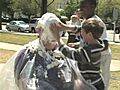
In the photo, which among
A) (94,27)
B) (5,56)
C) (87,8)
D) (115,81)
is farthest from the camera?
(5,56)

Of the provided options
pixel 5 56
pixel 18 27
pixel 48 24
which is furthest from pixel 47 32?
pixel 18 27

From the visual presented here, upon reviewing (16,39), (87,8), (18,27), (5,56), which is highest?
(87,8)

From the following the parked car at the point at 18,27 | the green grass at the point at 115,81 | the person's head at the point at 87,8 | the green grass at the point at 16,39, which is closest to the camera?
the person's head at the point at 87,8

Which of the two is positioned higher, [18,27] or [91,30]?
[91,30]

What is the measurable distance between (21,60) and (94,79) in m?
0.69

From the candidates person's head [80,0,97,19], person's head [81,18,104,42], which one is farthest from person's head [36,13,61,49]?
person's head [80,0,97,19]

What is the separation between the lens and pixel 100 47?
3756 mm

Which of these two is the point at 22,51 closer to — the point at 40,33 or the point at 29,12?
the point at 40,33

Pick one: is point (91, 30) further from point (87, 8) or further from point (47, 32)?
point (87, 8)

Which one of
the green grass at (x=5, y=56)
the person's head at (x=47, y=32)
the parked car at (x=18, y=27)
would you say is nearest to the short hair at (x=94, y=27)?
the person's head at (x=47, y=32)

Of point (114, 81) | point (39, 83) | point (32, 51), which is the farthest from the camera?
point (114, 81)

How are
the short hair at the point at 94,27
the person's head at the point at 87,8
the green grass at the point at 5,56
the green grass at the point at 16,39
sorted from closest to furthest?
the short hair at the point at 94,27 → the person's head at the point at 87,8 → the green grass at the point at 5,56 → the green grass at the point at 16,39

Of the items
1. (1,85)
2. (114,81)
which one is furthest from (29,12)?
(1,85)

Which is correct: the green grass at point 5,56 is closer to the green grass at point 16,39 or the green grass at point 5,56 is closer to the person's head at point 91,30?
the green grass at point 16,39
